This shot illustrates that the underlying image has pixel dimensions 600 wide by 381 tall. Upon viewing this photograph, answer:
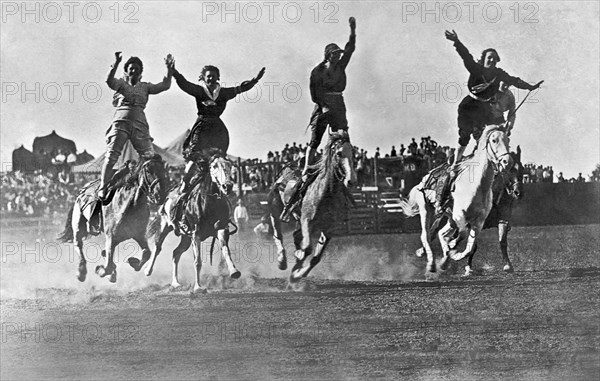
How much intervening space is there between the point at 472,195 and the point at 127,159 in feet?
14.0

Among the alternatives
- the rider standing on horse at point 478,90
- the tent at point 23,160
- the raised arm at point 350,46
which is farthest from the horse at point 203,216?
the rider standing on horse at point 478,90

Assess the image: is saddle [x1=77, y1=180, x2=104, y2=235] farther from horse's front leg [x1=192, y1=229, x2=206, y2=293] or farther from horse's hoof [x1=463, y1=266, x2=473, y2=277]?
horse's hoof [x1=463, y1=266, x2=473, y2=277]

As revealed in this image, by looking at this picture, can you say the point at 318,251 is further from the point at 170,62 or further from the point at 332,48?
the point at 170,62

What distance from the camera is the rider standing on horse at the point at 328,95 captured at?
37.7 ft

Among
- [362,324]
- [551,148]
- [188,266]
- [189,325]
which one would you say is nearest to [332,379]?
[362,324]

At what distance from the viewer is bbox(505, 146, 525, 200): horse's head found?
37.9 ft

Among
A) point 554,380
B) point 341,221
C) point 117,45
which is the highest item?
point 117,45

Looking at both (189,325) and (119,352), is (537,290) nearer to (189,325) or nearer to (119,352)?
(189,325)

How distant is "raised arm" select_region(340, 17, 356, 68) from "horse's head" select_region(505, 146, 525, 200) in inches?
90.4

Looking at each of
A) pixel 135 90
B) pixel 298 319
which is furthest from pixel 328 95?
pixel 298 319

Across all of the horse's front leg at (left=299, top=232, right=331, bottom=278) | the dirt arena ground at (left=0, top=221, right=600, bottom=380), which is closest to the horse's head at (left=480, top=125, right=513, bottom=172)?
the dirt arena ground at (left=0, top=221, right=600, bottom=380)

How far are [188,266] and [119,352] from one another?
1.61m

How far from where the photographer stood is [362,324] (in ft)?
36.0

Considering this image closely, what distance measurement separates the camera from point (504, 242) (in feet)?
39.7
